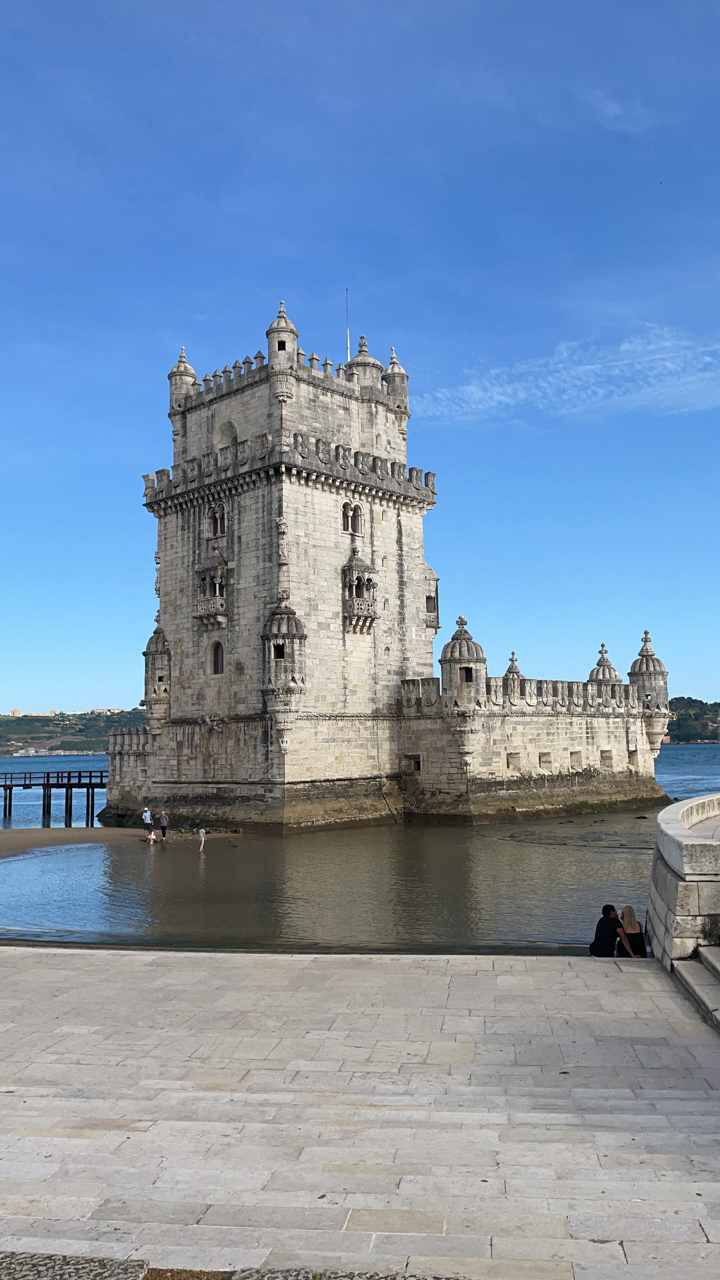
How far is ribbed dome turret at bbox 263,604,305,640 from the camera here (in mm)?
35944

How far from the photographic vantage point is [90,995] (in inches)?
407

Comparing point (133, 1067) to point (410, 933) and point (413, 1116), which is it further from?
point (410, 933)

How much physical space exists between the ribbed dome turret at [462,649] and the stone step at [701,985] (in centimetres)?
2784

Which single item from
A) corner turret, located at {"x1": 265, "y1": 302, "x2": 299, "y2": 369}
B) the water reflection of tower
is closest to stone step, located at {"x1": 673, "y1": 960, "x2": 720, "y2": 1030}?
the water reflection of tower

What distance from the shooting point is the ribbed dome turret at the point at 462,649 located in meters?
38.4

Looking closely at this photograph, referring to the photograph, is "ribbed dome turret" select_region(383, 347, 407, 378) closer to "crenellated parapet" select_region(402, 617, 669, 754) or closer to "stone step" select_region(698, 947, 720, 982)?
"crenellated parapet" select_region(402, 617, 669, 754)

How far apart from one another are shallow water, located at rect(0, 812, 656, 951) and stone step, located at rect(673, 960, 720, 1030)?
15.5 ft

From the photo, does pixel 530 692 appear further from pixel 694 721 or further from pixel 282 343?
pixel 694 721

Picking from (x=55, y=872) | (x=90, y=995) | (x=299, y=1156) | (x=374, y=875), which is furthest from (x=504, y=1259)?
(x=55, y=872)

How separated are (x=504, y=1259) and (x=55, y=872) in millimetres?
26052

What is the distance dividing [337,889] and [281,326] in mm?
24088

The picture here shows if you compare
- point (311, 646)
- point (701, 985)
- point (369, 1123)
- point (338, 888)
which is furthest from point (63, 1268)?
point (311, 646)

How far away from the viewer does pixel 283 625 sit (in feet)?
118

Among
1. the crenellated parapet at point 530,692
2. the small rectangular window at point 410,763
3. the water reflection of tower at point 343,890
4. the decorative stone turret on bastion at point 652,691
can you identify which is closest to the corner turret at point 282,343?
the crenellated parapet at point 530,692
